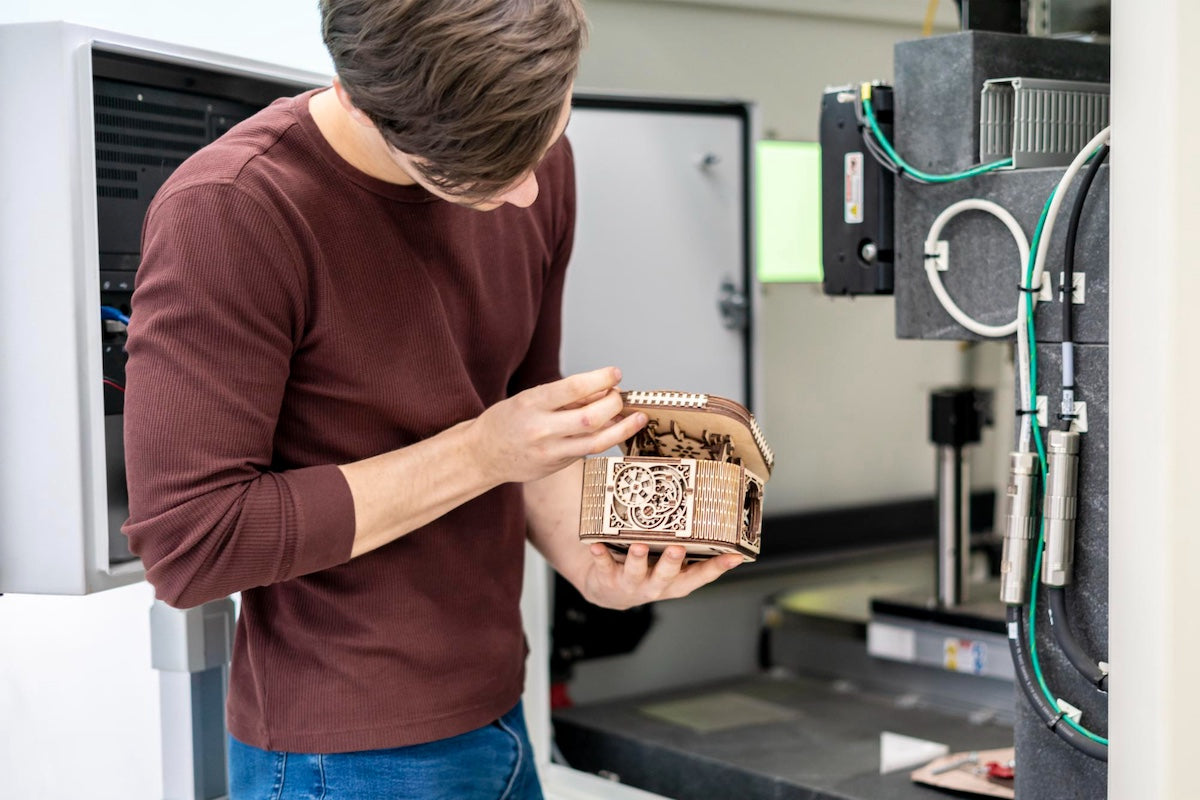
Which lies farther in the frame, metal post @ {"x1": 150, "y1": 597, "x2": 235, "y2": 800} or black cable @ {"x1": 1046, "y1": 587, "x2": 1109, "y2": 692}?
metal post @ {"x1": 150, "y1": 597, "x2": 235, "y2": 800}

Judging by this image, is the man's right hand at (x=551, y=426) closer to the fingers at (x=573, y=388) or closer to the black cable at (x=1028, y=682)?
the fingers at (x=573, y=388)

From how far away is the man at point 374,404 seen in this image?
0.95m

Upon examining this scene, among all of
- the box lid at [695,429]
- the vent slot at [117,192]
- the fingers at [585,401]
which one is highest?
the vent slot at [117,192]

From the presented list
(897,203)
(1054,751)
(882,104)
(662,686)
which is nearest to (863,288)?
(897,203)

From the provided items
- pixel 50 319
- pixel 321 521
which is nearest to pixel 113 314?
pixel 50 319

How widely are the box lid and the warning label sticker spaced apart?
0.54 meters

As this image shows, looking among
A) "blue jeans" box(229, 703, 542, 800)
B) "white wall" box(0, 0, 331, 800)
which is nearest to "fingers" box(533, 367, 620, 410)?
"blue jeans" box(229, 703, 542, 800)

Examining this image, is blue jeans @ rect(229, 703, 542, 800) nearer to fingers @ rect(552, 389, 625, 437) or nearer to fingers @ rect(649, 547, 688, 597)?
fingers @ rect(649, 547, 688, 597)

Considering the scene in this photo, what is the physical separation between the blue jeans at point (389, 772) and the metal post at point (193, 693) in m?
0.28

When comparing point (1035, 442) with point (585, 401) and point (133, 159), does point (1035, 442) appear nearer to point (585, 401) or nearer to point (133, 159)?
point (585, 401)

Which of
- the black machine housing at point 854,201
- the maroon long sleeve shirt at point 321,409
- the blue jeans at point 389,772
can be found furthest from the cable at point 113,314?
the black machine housing at point 854,201

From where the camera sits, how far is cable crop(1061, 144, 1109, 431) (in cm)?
127

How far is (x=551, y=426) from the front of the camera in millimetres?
1004

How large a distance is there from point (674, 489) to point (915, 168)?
26.0 inches
